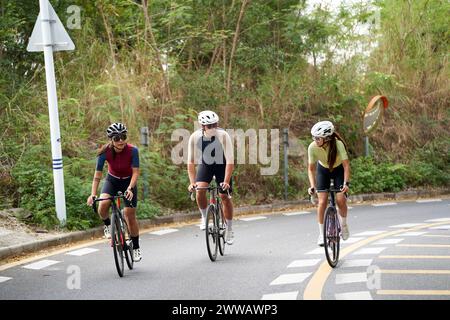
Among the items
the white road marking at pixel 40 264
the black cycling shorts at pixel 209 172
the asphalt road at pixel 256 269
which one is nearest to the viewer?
the asphalt road at pixel 256 269

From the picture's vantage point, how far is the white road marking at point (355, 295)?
8031mm

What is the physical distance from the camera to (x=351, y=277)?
30.4 feet

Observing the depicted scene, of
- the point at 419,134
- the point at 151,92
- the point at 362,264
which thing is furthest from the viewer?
the point at 419,134

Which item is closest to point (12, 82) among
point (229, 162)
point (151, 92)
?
point (151, 92)

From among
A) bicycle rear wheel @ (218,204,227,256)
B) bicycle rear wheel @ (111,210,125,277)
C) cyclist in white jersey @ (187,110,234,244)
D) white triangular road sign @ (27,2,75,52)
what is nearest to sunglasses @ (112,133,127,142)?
bicycle rear wheel @ (111,210,125,277)

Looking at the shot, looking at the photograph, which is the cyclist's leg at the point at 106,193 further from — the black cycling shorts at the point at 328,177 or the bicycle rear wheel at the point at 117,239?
the black cycling shorts at the point at 328,177

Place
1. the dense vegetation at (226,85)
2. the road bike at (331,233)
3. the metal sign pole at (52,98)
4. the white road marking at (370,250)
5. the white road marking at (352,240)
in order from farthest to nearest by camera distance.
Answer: the dense vegetation at (226,85), the metal sign pole at (52,98), the white road marking at (352,240), the white road marking at (370,250), the road bike at (331,233)

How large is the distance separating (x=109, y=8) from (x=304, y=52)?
729 cm

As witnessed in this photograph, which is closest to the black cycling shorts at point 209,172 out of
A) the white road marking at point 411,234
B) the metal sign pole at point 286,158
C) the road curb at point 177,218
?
the road curb at point 177,218

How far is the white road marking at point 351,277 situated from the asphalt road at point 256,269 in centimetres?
1

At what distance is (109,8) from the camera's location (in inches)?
715

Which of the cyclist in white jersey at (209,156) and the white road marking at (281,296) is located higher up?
the cyclist in white jersey at (209,156)

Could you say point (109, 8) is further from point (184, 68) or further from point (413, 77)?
point (413, 77)

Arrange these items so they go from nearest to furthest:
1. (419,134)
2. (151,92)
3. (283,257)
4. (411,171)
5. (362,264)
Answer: (362,264) < (283,257) < (151,92) < (411,171) < (419,134)
